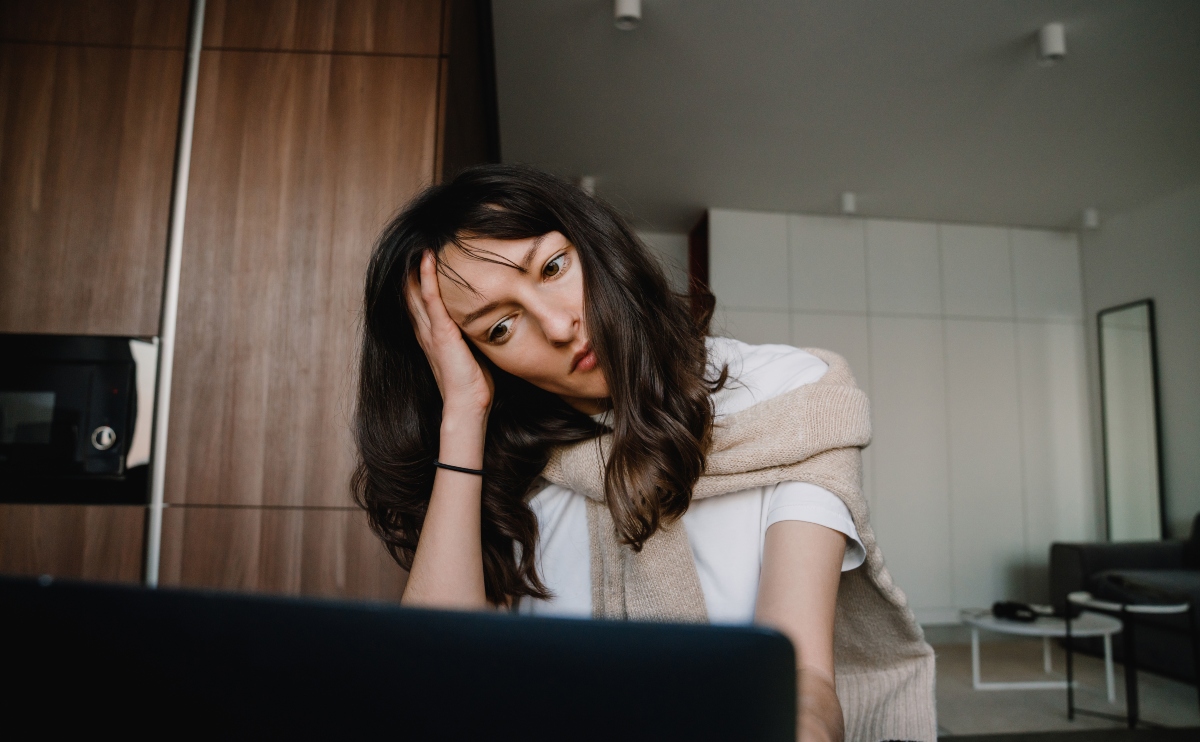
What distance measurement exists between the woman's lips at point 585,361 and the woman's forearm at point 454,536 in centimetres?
20

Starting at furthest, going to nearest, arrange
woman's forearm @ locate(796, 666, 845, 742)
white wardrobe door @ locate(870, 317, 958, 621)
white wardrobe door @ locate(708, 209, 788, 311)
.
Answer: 1. white wardrobe door @ locate(708, 209, 788, 311)
2. white wardrobe door @ locate(870, 317, 958, 621)
3. woman's forearm @ locate(796, 666, 845, 742)

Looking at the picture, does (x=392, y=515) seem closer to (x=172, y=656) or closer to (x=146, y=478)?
(x=146, y=478)

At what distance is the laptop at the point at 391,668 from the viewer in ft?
0.78

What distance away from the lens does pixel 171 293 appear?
1.66 metres

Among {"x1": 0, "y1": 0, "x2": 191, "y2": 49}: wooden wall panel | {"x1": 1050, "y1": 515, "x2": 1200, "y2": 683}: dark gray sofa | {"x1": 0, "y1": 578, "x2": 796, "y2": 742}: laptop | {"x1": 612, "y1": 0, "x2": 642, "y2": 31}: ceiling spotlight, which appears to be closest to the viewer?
{"x1": 0, "y1": 578, "x2": 796, "y2": 742}: laptop

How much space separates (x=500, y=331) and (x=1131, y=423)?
19.0 ft

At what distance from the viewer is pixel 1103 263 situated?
562cm

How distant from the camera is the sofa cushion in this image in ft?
11.3

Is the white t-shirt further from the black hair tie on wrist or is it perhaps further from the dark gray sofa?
the dark gray sofa

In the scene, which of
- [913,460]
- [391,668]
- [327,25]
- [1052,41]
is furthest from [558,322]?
[913,460]

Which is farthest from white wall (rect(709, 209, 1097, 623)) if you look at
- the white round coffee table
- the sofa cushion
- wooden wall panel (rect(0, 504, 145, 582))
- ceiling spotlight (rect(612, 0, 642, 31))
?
wooden wall panel (rect(0, 504, 145, 582))

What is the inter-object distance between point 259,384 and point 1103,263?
606 cm

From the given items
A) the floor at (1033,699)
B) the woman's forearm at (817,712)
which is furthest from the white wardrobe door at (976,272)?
the woman's forearm at (817,712)

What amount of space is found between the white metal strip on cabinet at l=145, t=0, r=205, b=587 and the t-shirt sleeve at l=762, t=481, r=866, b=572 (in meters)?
1.34
